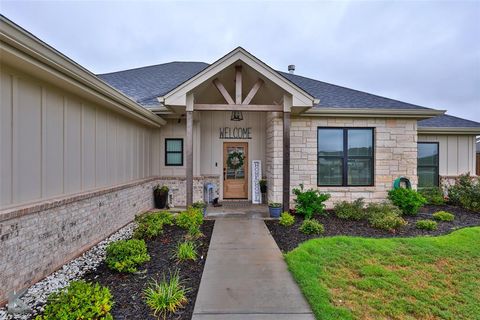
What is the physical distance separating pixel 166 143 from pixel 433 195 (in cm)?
1017

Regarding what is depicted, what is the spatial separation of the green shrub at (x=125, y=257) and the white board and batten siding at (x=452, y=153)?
11191mm

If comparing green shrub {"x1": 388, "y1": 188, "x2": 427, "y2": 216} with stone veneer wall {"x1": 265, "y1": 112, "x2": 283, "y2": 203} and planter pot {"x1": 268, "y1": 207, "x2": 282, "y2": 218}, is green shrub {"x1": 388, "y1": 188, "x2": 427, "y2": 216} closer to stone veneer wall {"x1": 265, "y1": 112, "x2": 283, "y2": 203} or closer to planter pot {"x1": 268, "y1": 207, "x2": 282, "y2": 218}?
stone veneer wall {"x1": 265, "y1": 112, "x2": 283, "y2": 203}

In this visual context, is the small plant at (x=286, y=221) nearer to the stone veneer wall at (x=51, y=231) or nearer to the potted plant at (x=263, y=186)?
the potted plant at (x=263, y=186)

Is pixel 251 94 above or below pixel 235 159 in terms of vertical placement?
above

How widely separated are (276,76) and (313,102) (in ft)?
4.13

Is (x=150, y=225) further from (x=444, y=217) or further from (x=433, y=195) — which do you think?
(x=433, y=195)

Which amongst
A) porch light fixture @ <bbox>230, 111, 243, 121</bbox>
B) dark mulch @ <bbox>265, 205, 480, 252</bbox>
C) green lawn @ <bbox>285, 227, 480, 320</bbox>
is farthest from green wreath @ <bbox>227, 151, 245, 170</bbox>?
green lawn @ <bbox>285, 227, 480, 320</bbox>

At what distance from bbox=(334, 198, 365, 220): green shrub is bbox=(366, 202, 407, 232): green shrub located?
21 cm

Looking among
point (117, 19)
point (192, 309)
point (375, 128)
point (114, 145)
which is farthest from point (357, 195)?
point (117, 19)

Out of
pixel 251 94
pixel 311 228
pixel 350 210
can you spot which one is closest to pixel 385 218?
pixel 350 210

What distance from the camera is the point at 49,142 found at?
12.8 ft

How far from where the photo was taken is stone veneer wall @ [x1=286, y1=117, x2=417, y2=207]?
8.07 meters

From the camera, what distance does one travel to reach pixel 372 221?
6.29 m

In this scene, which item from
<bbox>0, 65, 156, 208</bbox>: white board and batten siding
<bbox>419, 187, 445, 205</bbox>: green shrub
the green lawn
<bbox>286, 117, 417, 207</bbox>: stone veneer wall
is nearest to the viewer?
the green lawn
